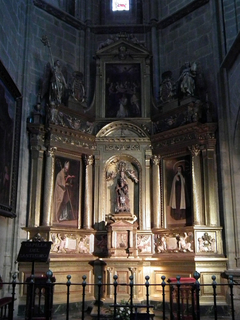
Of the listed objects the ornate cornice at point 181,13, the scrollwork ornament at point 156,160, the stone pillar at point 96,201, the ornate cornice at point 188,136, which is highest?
the ornate cornice at point 181,13

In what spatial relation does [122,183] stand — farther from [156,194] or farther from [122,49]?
[122,49]

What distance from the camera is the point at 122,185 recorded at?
12.2 metres

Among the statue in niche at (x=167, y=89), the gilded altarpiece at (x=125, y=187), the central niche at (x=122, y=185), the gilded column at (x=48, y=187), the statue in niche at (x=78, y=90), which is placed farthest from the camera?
the statue in niche at (x=78, y=90)

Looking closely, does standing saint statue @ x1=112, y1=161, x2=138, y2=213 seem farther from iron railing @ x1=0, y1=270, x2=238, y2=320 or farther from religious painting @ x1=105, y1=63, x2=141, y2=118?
iron railing @ x1=0, y1=270, x2=238, y2=320

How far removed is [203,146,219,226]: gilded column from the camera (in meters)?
10.9

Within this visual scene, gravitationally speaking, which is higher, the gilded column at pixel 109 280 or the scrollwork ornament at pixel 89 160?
the scrollwork ornament at pixel 89 160

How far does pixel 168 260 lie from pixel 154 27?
8371 mm

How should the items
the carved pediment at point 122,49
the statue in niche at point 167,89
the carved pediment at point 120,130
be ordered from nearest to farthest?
the statue in niche at point 167,89
the carved pediment at point 120,130
the carved pediment at point 122,49

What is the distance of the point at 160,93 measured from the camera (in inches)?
510

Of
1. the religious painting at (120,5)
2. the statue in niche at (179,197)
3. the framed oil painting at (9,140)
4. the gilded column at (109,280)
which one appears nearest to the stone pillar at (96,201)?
the gilded column at (109,280)

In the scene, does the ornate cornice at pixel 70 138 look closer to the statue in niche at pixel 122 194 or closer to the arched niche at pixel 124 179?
the arched niche at pixel 124 179

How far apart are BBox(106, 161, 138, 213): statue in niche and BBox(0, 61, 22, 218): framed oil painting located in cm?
312

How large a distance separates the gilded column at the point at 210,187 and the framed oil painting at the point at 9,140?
17.7 feet

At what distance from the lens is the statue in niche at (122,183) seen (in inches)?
470
